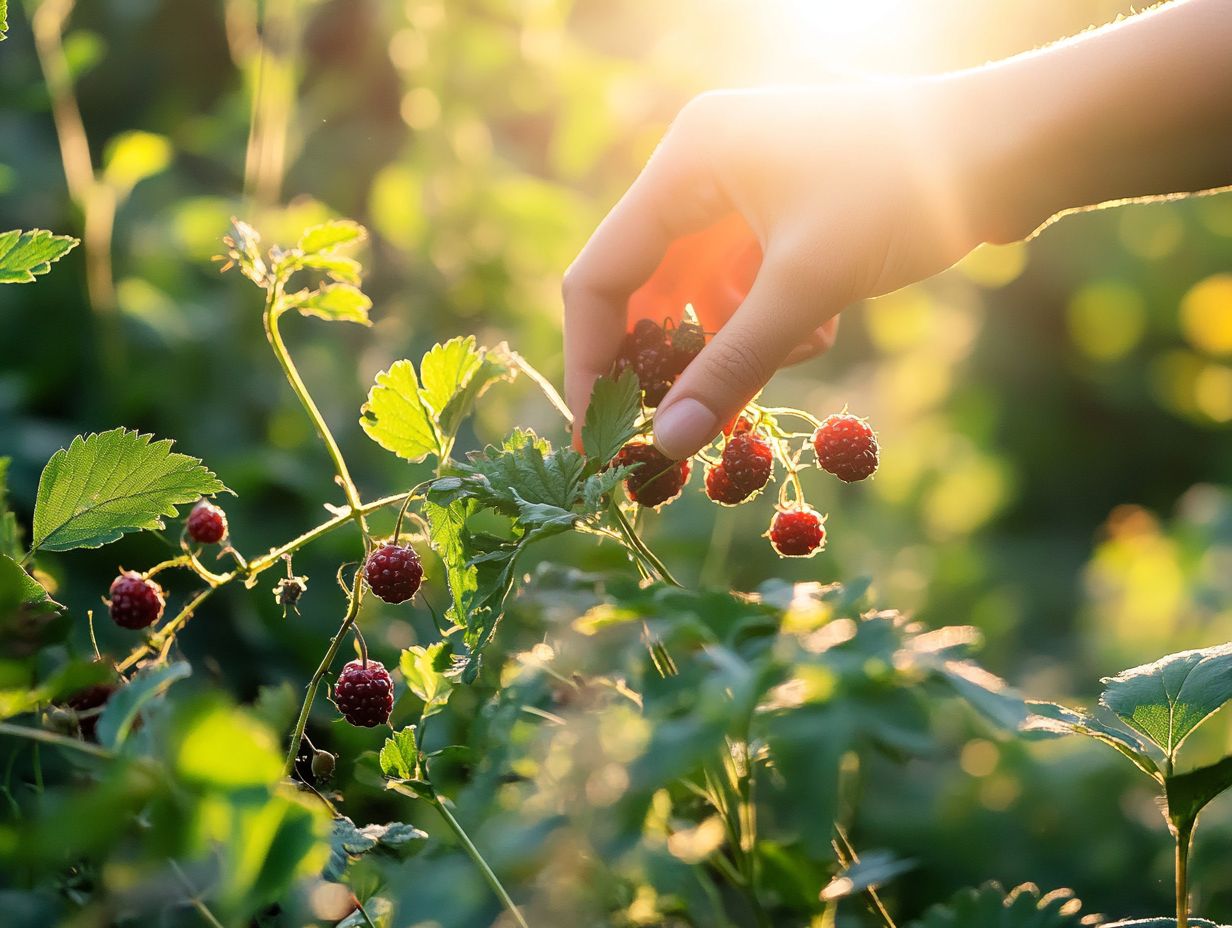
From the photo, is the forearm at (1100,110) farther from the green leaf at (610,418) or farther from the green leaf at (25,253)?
the green leaf at (25,253)

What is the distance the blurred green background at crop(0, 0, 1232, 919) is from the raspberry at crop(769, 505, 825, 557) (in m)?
0.64

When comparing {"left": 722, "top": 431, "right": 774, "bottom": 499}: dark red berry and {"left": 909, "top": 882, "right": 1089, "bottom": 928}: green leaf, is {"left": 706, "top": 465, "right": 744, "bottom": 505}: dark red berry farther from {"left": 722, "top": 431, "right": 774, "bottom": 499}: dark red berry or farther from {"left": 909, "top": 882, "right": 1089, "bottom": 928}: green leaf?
{"left": 909, "top": 882, "right": 1089, "bottom": 928}: green leaf

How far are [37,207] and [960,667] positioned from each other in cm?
266

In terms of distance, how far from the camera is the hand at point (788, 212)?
2.95 feet

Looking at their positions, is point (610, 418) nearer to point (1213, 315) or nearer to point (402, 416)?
point (402, 416)

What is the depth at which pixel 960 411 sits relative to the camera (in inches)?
143

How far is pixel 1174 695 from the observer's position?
0.66m

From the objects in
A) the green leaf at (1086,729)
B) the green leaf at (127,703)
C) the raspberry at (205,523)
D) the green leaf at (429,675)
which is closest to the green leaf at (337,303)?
the raspberry at (205,523)

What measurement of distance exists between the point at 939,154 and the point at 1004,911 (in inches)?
22.8

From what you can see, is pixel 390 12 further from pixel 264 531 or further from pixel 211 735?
pixel 211 735

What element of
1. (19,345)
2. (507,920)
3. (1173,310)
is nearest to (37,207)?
(19,345)

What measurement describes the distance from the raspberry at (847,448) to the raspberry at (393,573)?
0.94ft

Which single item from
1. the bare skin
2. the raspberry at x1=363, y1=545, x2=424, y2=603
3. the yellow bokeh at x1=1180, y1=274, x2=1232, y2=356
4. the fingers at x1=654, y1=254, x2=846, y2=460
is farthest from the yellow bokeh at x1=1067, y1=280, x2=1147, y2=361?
the raspberry at x1=363, y1=545, x2=424, y2=603

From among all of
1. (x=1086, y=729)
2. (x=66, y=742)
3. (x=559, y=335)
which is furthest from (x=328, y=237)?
(x=559, y=335)
